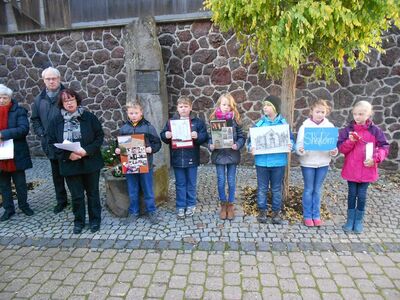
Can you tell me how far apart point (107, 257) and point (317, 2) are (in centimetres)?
343

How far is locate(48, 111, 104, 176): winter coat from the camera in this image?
3.84 meters

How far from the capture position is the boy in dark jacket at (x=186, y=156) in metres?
4.23

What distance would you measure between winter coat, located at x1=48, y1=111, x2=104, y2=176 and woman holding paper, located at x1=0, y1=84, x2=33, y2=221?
2.59 ft

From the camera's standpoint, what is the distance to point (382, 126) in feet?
21.5

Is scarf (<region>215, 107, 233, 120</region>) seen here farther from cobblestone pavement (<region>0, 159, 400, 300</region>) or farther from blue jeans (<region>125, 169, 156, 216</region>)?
cobblestone pavement (<region>0, 159, 400, 300</region>)

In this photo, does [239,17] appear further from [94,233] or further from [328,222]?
[94,233]

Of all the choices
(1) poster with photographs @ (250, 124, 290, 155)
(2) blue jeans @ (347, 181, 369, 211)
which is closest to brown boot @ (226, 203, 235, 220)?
(1) poster with photographs @ (250, 124, 290, 155)

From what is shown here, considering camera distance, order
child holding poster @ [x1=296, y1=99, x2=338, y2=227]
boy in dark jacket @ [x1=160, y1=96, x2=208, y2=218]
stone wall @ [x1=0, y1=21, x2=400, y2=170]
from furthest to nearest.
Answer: stone wall @ [x1=0, y1=21, x2=400, y2=170], boy in dark jacket @ [x1=160, y1=96, x2=208, y2=218], child holding poster @ [x1=296, y1=99, x2=338, y2=227]

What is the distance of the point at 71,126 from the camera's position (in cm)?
386

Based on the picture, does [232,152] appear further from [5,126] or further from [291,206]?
[5,126]

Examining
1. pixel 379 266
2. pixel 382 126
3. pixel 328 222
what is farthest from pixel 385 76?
pixel 379 266

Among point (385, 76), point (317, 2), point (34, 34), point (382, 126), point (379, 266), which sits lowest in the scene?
point (379, 266)

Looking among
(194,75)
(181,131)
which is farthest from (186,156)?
(194,75)

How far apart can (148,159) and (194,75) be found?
3417 mm
